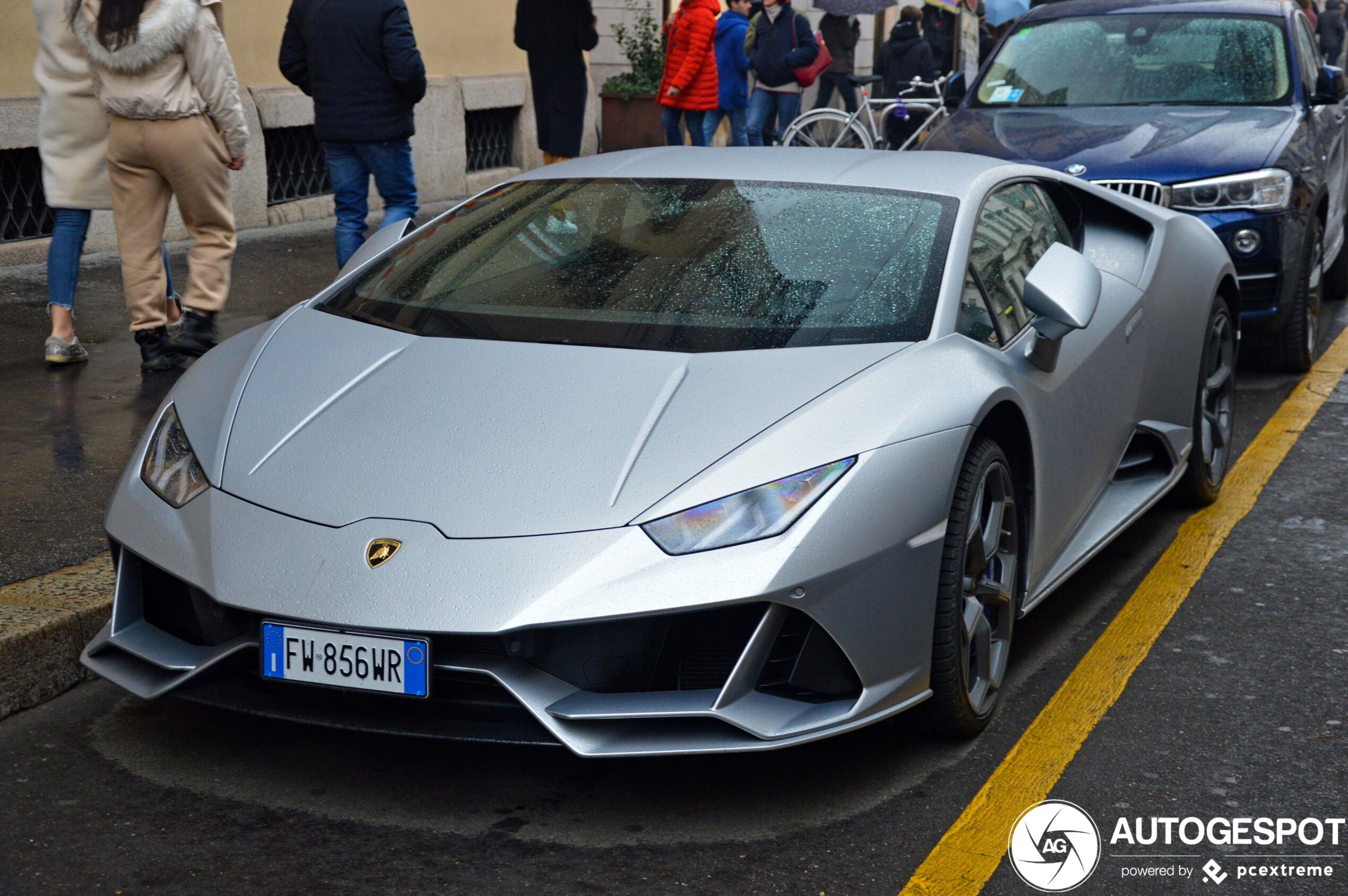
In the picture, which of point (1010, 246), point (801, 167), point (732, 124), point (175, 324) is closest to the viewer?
point (1010, 246)

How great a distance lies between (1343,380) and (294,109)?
277 inches

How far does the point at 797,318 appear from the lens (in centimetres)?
370

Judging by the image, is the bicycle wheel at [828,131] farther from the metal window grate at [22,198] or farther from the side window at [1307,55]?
the metal window grate at [22,198]

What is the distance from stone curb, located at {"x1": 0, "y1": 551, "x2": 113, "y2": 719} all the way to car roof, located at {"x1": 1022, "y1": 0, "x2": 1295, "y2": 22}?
6.45m

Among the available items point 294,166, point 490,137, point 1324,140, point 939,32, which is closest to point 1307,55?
point 1324,140

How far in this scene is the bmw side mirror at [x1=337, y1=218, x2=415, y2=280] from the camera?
4426 mm

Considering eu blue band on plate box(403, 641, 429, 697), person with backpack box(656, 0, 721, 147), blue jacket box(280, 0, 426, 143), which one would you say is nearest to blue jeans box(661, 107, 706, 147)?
person with backpack box(656, 0, 721, 147)

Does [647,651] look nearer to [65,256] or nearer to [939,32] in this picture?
[65,256]

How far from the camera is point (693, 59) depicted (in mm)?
12445

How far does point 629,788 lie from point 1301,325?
5.28 m

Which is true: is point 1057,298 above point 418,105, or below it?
above

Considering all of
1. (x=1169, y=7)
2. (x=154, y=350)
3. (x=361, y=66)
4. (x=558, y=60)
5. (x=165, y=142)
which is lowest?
(x=154, y=350)

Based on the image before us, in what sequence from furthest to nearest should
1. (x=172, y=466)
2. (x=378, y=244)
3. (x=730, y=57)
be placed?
(x=730, y=57) < (x=378, y=244) < (x=172, y=466)

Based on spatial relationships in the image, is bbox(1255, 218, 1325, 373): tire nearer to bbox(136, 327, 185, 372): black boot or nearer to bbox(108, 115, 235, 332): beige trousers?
bbox(108, 115, 235, 332): beige trousers
